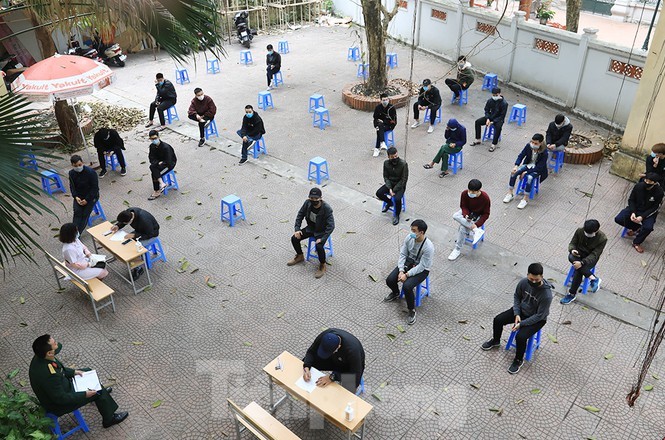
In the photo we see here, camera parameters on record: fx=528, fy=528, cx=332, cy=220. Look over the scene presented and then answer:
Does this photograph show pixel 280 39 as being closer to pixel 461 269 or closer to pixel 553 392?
pixel 461 269

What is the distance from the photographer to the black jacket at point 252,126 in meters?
11.9

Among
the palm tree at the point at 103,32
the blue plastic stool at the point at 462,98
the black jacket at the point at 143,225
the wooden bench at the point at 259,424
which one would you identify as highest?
the palm tree at the point at 103,32

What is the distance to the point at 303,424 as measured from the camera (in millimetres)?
6070

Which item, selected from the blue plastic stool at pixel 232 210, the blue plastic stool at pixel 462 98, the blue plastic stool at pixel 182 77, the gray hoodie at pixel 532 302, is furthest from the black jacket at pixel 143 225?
the blue plastic stool at pixel 182 77

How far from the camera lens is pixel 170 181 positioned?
1109 cm

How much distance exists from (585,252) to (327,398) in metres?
4.39

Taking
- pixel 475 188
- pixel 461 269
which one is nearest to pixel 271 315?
pixel 461 269

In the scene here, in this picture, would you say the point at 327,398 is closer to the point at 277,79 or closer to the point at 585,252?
the point at 585,252

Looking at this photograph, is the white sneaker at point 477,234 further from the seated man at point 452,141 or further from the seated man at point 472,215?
the seated man at point 452,141

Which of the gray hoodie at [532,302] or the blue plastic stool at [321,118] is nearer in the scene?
the gray hoodie at [532,302]

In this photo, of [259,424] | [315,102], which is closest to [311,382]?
[259,424]

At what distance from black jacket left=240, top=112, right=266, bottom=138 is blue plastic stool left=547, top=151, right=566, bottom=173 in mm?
6398

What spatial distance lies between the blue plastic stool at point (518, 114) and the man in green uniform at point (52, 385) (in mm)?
11544

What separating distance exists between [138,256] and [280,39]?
52.6ft
